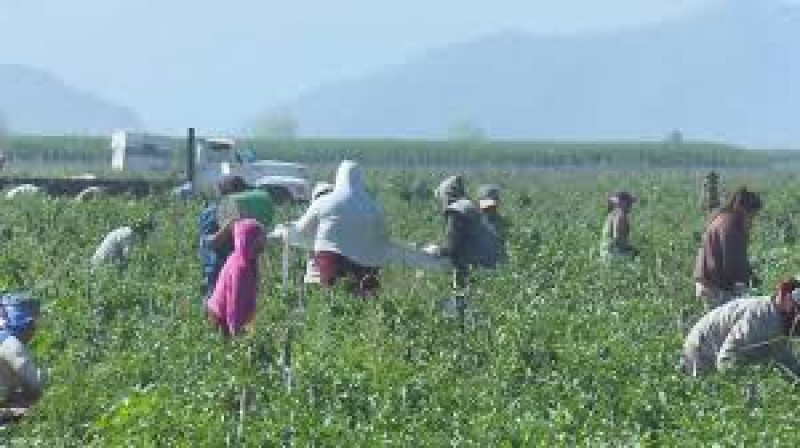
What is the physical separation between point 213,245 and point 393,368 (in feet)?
12.8

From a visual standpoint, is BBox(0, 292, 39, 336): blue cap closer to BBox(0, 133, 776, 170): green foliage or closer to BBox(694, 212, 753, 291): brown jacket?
BBox(694, 212, 753, 291): brown jacket

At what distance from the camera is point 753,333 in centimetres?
1005

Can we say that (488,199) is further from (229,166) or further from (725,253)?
(229,166)

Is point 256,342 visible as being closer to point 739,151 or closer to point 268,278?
point 268,278

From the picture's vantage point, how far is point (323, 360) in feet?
33.5

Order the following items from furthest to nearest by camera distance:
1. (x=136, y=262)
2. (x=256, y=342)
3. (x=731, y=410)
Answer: (x=136, y=262), (x=256, y=342), (x=731, y=410)

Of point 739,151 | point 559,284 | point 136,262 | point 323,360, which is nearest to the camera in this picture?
point 323,360

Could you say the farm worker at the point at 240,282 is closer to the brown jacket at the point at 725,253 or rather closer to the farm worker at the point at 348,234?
the farm worker at the point at 348,234

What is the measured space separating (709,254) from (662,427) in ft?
17.4

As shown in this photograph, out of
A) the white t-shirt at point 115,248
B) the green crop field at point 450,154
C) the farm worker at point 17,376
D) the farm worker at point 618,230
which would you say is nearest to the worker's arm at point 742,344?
the farm worker at point 17,376

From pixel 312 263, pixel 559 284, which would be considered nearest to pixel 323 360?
pixel 312 263

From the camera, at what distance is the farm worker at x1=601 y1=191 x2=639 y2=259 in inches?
760

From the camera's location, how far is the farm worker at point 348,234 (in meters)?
13.6

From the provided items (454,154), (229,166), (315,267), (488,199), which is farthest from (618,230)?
(454,154)
